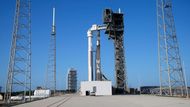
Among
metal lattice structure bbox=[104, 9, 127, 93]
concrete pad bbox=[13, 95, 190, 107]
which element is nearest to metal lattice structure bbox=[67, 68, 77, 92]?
metal lattice structure bbox=[104, 9, 127, 93]

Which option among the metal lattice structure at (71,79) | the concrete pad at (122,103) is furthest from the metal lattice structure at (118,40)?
the metal lattice structure at (71,79)

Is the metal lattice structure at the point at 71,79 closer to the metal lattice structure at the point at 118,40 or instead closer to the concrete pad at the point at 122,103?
the metal lattice structure at the point at 118,40

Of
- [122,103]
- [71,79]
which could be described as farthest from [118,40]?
[71,79]

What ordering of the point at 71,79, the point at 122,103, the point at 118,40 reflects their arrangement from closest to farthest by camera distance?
the point at 122,103
the point at 118,40
the point at 71,79

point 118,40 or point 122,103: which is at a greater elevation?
point 118,40

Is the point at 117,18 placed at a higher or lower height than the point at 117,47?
higher

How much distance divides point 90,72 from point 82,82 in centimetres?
651

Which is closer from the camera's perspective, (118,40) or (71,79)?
(118,40)

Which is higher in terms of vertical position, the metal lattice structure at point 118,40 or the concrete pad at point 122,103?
the metal lattice structure at point 118,40

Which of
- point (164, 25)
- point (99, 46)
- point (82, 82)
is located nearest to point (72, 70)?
point (99, 46)

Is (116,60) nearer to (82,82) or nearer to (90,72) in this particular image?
(90,72)

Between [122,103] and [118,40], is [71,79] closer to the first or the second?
[118,40]

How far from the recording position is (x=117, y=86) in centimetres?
7081

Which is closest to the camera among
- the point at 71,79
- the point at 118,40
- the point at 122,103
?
the point at 122,103
